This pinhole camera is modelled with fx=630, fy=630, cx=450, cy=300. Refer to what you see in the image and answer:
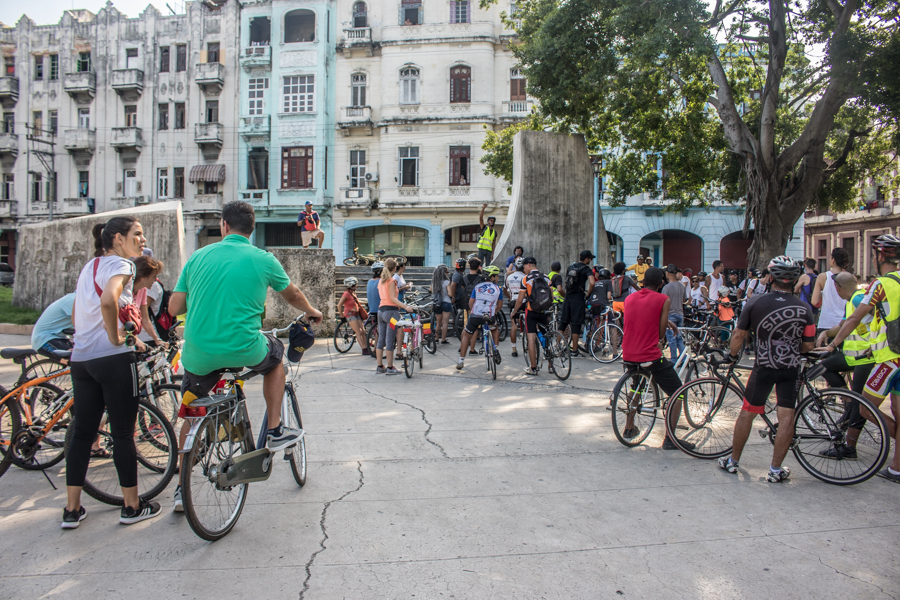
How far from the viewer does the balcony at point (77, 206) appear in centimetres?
3331

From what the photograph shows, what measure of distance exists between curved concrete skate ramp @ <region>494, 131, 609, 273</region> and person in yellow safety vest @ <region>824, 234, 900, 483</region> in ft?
38.5

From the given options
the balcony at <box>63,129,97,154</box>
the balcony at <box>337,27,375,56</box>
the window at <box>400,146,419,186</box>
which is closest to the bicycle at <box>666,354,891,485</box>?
the window at <box>400,146,419,186</box>

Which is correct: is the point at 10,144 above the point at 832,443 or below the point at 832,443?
above

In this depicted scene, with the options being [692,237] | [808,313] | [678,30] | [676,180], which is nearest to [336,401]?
[808,313]

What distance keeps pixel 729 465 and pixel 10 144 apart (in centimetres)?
4183

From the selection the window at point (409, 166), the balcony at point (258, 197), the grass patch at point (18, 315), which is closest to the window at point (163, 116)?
the balcony at point (258, 197)

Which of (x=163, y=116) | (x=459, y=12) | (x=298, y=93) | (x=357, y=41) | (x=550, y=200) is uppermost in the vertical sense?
(x=459, y=12)

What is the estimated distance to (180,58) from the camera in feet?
108

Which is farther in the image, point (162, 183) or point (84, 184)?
point (84, 184)

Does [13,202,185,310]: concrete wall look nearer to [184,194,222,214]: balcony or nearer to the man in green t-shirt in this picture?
the man in green t-shirt

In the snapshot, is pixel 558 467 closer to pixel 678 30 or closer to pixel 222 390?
pixel 222 390

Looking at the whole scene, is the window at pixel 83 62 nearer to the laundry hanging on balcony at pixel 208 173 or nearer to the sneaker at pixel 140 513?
the laundry hanging on balcony at pixel 208 173

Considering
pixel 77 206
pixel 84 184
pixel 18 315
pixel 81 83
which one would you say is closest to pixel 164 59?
pixel 81 83

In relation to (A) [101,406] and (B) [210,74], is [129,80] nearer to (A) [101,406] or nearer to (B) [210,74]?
(B) [210,74]
